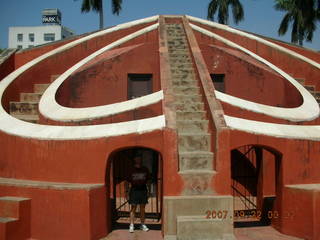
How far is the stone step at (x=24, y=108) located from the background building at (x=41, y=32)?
51489 mm

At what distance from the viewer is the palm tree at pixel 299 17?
19.2 meters

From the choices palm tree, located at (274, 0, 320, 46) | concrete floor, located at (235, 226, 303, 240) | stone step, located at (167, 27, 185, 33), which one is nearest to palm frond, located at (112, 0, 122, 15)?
palm tree, located at (274, 0, 320, 46)

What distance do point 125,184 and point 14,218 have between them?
239cm

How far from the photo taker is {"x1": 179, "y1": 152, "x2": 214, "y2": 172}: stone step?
4473mm

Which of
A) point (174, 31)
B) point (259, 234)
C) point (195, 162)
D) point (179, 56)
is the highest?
point (174, 31)

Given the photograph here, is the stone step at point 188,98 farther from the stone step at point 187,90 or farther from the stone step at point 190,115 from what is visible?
the stone step at point 190,115

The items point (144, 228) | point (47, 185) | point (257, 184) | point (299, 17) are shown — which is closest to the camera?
point (47, 185)

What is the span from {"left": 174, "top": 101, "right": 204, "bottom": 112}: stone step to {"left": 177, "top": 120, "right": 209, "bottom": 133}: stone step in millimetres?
379

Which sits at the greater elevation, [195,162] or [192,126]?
[192,126]

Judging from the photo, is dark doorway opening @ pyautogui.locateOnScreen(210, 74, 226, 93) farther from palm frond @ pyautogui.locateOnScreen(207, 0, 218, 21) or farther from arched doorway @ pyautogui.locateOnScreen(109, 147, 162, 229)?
palm frond @ pyautogui.locateOnScreen(207, 0, 218, 21)

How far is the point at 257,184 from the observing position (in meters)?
6.08

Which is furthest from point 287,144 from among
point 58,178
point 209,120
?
point 58,178

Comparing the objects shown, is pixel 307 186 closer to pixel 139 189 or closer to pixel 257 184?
pixel 257 184

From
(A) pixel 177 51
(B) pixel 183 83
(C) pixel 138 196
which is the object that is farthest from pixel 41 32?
(C) pixel 138 196
